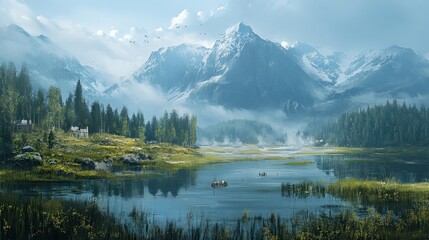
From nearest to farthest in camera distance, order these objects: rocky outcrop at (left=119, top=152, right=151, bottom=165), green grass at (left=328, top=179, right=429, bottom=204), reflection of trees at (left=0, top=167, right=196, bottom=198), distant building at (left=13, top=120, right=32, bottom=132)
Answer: green grass at (left=328, top=179, right=429, bottom=204), reflection of trees at (left=0, top=167, right=196, bottom=198), rocky outcrop at (left=119, top=152, right=151, bottom=165), distant building at (left=13, top=120, right=32, bottom=132)

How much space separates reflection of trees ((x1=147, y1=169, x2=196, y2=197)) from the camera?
88.8 m

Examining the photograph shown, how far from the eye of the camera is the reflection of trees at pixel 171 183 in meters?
88.8

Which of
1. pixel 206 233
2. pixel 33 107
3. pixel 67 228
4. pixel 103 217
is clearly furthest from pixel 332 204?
pixel 33 107

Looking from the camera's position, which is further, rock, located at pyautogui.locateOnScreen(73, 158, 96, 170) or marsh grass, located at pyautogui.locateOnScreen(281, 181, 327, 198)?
rock, located at pyautogui.locateOnScreen(73, 158, 96, 170)

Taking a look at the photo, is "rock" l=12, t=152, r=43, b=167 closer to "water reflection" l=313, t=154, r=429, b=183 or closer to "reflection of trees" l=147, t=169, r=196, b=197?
"reflection of trees" l=147, t=169, r=196, b=197

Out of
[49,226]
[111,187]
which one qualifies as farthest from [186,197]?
[49,226]

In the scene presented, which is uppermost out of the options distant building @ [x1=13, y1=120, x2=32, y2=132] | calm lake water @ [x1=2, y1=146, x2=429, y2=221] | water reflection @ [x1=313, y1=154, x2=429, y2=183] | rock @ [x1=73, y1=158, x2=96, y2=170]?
distant building @ [x1=13, y1=120, x2=32, y2=132]

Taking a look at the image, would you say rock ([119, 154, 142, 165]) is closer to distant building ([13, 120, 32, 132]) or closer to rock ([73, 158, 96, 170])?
rock ([73, 158, 96, 170])

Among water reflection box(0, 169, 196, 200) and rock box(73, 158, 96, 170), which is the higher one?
rock box(73, 158, 96, 170)

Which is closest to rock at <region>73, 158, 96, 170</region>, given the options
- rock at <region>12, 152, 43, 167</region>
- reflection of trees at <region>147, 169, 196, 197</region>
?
rock at <region>12, 152, 43, 167</region>

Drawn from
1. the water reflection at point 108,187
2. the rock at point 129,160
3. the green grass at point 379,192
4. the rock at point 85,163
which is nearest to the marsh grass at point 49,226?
the water reflection at point 108,187

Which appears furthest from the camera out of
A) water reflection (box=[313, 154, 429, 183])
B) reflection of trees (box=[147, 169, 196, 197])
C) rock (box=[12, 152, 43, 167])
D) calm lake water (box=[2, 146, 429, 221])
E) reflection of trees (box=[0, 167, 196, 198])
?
water reflection (box=[313, 154, 429, 183])

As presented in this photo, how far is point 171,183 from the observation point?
101 meters

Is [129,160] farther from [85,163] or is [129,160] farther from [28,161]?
[28,161]
